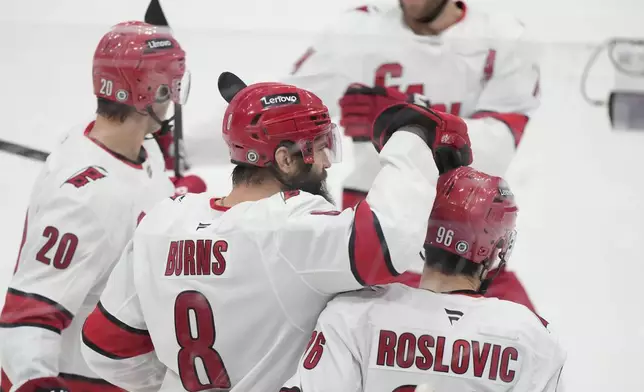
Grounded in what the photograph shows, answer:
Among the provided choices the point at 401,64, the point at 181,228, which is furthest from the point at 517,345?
the point at 401,64

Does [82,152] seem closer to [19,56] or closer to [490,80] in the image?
[19,56]

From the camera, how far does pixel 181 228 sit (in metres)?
1.48

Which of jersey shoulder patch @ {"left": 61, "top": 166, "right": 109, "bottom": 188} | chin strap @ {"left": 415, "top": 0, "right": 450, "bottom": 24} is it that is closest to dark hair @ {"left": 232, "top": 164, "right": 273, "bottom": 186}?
Answer: jersey shoulder patch @ {"left": 61, "top": 166, "right": 109, "bottom": 188}

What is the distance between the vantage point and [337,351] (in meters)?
1.34

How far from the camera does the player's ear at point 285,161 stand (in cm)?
143

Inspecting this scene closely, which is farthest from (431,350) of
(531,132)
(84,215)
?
(531,132)

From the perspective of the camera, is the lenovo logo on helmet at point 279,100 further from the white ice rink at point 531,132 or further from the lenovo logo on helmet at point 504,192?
the lenovo logo on helmet at point 504,192

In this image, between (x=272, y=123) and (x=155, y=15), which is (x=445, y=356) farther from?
(x=155, y=15)

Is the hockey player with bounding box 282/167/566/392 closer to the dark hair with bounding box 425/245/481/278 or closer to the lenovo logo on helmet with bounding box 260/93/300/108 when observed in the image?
the dark hair with bounding box 425/245/481/278

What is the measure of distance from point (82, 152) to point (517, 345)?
1068mm

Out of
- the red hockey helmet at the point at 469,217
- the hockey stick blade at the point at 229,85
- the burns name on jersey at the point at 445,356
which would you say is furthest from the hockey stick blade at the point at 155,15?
the burns name on jersey at the point at 445,356

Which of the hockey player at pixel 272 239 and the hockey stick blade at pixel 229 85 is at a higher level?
the hockey stick blade at pixel 229 85

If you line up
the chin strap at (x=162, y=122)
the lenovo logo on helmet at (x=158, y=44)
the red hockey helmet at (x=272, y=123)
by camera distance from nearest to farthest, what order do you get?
the red hockey helmet at (x=272, y=123) < the lenovo logo on helmet at (x=158, y=44) < the chin strap at (x=162, y=122)

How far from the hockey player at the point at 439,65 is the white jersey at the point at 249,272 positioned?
0.65m
